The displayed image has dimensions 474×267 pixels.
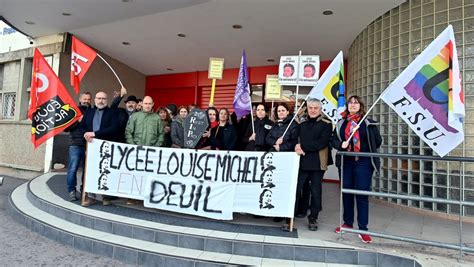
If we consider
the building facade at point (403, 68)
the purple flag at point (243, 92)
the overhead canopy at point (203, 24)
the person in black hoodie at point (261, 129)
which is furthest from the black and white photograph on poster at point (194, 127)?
the building facade at point (403, 68)

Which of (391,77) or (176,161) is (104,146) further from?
(391,77)

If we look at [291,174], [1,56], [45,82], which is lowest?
[291,174]

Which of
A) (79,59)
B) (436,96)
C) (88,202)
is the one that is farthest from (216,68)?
(436,96)

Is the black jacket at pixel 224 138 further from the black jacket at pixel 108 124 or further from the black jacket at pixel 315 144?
the black jacket at pixel 108 124

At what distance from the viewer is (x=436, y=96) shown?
8.82 feet

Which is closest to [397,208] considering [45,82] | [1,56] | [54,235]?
[54,235]

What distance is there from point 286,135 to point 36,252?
3.07 m

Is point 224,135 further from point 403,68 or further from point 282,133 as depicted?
point 403,68

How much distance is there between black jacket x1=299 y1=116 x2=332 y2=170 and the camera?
3291 millimetres

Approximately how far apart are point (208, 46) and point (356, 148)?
5470mm

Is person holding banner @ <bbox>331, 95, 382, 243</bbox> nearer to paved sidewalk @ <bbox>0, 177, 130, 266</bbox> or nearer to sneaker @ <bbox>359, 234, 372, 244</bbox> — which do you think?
sneaker @ <bbox>359, 234, 372, 244</bbox>

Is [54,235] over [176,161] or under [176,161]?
under

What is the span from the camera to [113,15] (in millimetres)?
6117

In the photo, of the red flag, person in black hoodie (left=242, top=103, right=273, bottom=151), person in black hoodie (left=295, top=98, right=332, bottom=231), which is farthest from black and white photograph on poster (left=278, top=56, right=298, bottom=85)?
the red flag
